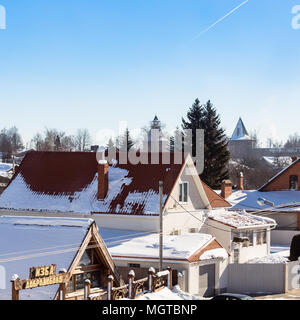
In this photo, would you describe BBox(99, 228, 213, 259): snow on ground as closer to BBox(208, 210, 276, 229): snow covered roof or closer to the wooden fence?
BBox(208, 210, 276, 229): snow covered roof

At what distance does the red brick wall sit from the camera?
46.5m

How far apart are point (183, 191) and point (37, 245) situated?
14370 millimetres

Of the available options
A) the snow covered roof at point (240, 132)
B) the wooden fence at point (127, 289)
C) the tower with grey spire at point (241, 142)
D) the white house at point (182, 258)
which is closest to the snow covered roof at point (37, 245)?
the wooden fence at point (127, 289)

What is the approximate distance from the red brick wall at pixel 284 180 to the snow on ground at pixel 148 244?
2102cm

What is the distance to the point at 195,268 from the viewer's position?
80.7 feet

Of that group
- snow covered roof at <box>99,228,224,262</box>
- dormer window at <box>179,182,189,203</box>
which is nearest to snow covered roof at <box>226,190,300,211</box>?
dormer window at <box>179,182,189,203</box>

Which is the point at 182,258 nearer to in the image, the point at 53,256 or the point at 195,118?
the point at 53,256

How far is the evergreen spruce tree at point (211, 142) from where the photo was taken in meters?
58.6

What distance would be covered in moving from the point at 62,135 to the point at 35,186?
5769 centimetres

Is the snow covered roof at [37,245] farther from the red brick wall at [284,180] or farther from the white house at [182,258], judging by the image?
the red brick wall at [284,180]

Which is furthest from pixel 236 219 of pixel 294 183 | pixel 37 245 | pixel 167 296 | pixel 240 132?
pixel 240 132

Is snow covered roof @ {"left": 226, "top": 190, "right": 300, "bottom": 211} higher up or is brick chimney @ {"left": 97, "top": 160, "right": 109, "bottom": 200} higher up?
brick chimney @ {"left": 97, "top": 160, "right": 109, "bottom": 200}

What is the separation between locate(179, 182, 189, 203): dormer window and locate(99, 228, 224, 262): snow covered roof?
119 inches
